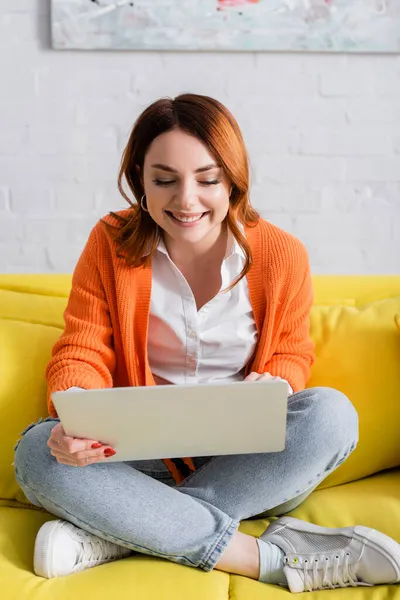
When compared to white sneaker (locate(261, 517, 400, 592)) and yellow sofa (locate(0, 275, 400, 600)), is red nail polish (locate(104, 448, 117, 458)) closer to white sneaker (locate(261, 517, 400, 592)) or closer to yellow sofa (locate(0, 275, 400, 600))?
yellow sofa (locate(0, 275, 400, 600))

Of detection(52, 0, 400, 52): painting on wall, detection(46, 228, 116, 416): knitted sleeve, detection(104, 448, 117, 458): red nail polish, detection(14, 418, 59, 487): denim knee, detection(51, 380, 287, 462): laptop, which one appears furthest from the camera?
detection(52, 0, 400, 52): painting on wall

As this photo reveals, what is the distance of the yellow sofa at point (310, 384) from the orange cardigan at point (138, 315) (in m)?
0.10

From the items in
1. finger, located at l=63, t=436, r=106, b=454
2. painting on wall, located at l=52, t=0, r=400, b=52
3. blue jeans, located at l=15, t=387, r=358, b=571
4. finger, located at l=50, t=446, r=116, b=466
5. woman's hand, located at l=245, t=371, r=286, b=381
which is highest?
painting on wall, located at l=52, t=0, r=400, b=52

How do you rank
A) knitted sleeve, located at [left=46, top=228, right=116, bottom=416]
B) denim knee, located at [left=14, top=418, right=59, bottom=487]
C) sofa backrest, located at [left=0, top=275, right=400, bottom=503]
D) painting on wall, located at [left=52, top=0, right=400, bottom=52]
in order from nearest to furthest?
1. denim knee, located at [left=14, top=418, right=59, bottom=487]
2. knitted sleeve, located at [left=46, top=228, right=116, bottom=416]
3. sofa backrest, located at [left=0, top=275, right=400, bottom=503]
4. painting on wall, located at [left=52, top=0, right=400, bottom=52]

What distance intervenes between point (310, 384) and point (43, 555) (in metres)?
0.68

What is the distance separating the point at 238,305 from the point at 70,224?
0.99 meters

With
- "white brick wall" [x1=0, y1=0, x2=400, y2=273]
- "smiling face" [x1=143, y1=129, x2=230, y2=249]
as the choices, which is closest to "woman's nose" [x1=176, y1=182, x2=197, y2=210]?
"smiling face" [x1=143, y1=129, x2=230, y2=249]

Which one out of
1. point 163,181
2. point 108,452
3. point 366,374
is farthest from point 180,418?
point 366,374

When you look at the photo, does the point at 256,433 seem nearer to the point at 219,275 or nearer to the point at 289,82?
the point at 219,275

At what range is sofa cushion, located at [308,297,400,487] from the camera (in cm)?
175

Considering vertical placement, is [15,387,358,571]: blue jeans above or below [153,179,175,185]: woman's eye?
below

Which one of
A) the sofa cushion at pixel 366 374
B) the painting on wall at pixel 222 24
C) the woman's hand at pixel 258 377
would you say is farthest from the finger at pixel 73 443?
the painting on wall at pixel 222 24

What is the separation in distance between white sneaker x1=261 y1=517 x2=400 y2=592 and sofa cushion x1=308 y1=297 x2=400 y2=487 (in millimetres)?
271

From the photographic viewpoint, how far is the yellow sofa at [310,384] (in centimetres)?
136
